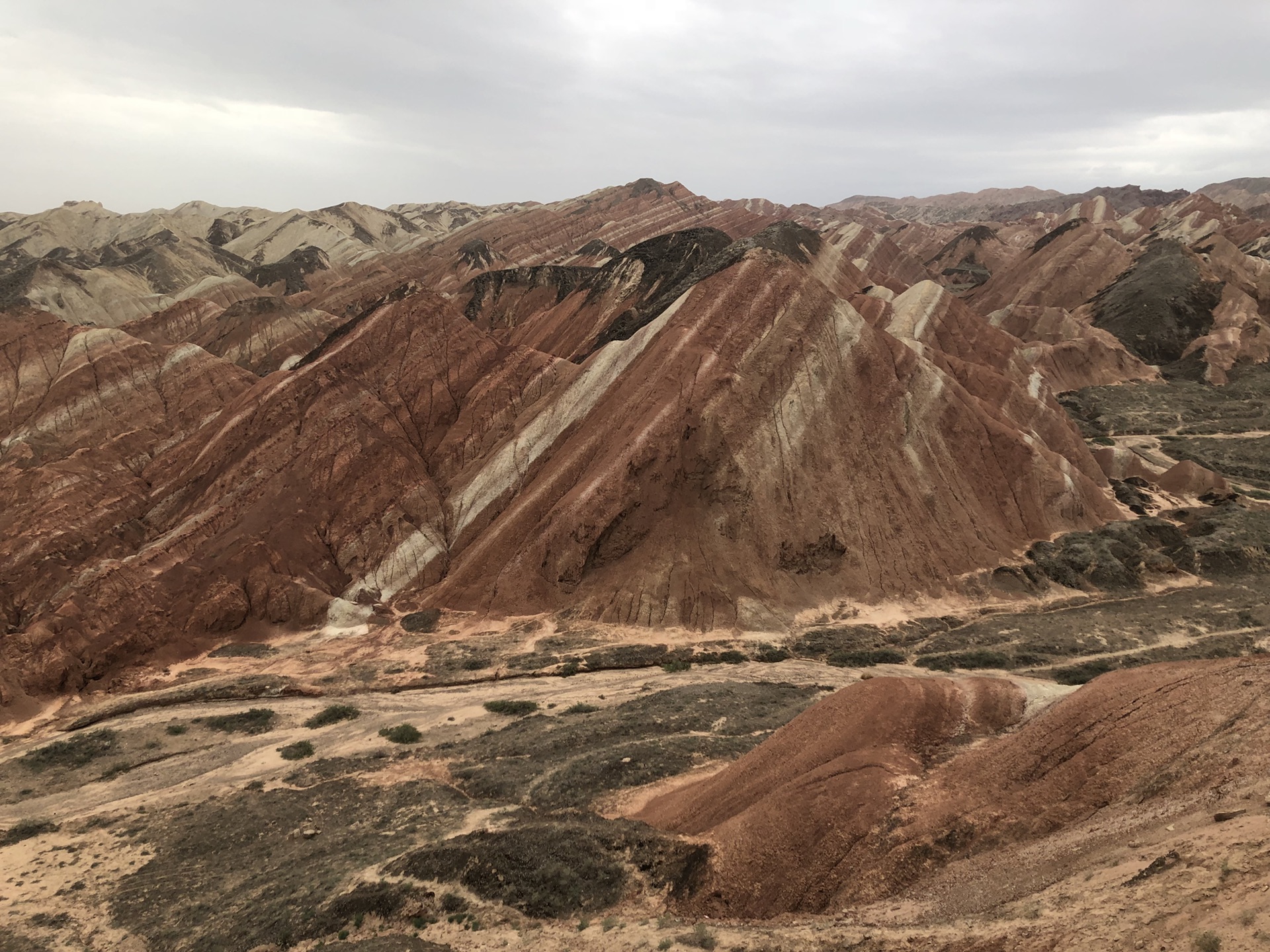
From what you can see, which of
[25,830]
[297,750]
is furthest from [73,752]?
[297,750]

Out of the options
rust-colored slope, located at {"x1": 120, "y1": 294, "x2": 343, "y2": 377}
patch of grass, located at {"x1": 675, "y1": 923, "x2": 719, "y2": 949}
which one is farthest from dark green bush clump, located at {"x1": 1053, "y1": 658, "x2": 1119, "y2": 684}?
rust-colored slope, located at {"x1": 120, "y1": 294, "x2": 343, "y2": 377}

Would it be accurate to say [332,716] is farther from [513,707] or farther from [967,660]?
[967,660]

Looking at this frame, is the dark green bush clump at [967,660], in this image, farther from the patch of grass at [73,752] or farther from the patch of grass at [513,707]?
the patch of grass at [73,752]

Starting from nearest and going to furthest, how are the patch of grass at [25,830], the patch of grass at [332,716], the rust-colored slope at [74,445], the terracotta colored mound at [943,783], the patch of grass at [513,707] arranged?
the terracotta colored mound at [943,783] → the patch of grass at [25,830] → the patch of grass at [332,716] → the patch of grass at [513,707] → the rust-colored slope at [74,445]

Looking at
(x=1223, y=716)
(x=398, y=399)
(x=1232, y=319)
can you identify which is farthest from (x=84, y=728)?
(x=1232, y=319)

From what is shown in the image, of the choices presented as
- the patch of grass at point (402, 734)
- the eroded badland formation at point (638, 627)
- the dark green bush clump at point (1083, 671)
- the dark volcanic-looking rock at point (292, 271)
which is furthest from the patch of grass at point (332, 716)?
the dark volcanic-looking rock at point (292, 271)

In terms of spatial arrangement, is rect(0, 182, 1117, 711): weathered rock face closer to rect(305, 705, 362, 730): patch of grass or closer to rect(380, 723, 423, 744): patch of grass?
rect(305, 705, 362, 730): patch of grass

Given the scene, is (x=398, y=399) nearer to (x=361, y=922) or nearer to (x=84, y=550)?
(x=84, y=550)
